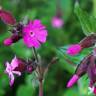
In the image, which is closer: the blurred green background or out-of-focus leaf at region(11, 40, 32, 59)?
the blurred green background

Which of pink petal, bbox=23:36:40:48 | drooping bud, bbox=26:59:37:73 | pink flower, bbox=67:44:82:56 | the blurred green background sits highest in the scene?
pink petal, bbox=23:36:40:48

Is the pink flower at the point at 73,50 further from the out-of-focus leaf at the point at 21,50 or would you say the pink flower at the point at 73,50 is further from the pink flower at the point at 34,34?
the out-of-focus leaf at the point at 21,50

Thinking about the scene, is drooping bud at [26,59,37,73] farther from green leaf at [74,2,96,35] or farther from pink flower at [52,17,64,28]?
pink flower at [52,17,64,28]

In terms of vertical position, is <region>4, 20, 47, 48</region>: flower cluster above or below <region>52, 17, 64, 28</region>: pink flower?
above

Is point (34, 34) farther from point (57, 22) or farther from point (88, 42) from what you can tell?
point (57, 22)

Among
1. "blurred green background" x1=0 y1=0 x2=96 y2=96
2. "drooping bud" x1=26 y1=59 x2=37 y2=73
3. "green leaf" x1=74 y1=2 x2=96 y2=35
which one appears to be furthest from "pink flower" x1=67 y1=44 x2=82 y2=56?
"blurred green background" x1=0 y1=0 x2=96 y2=96

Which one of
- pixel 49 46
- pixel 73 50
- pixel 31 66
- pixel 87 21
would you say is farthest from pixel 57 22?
pixel 73 50

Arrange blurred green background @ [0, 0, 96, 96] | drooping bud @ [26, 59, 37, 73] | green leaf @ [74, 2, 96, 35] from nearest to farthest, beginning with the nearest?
drooping bud @ [26, 59, 37, 73] < green leaf @ [74, 2, 96, 35] < blurred green background @ [0, 0, 96, 96]

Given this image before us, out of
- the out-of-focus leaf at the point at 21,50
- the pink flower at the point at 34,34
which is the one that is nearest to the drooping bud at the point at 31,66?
the pink flower at the point at 34,34
